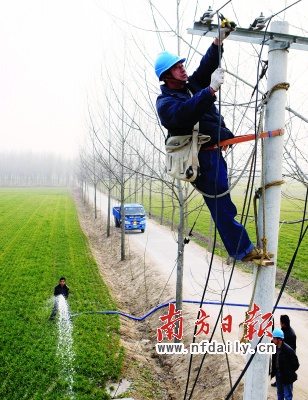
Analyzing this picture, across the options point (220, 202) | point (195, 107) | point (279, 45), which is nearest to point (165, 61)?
point (195, 107)

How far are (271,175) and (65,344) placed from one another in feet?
23.7

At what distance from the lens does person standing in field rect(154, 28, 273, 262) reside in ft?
7.23

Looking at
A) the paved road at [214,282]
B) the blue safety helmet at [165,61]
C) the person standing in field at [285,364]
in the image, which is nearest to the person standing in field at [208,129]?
the blue safety helmet at [165,61]

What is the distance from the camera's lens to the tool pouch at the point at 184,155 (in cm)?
235

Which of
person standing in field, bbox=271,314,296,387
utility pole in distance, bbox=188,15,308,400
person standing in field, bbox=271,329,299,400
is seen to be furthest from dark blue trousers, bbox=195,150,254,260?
person standing in field, bbox=271,314,296,387

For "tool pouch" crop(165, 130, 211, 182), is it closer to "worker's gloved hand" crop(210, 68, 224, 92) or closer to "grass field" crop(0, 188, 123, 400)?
"worker's gloved hand" crop(210, 68, 224, 92)

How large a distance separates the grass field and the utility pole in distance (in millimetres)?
5021

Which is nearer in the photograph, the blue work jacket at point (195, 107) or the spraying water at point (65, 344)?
the blue work jacket at point (195, 107)

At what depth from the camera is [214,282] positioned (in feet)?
41.1

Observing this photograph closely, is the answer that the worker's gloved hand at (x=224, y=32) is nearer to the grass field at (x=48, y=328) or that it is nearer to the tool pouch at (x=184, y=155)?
the tool pouch at (x=184, y=155)

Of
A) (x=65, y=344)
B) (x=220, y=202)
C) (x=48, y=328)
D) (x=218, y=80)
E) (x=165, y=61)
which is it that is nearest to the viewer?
(x=218, y=80)

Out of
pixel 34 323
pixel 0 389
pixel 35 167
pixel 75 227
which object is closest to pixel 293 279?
pixel 34 323

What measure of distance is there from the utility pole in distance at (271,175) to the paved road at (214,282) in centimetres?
230

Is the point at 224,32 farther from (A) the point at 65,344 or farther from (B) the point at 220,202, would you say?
(A) the point at 65,344
